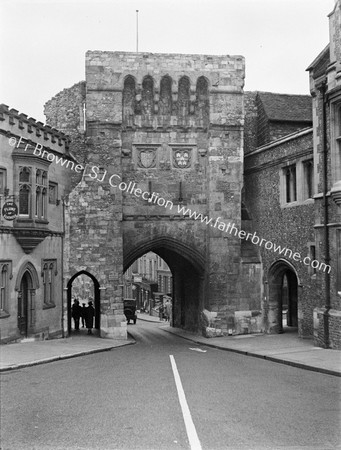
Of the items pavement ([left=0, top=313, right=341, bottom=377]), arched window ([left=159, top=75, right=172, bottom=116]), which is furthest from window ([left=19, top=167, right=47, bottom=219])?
arched window ([left=159, top=75, right=172, bottom=116])

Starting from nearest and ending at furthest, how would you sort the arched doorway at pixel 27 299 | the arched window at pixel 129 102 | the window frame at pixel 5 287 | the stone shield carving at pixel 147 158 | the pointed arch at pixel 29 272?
the window frame at pixel 5 287 → the pointed arch at pixel 29 272 → the arched doorway at pixel 27 299 → the arched window at pixel 129 102 → the stone shield carving at pixel 147 158

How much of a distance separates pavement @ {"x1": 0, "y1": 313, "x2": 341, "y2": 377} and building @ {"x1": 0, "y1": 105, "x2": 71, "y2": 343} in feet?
3.05

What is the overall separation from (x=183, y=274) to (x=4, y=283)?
12.6 meters

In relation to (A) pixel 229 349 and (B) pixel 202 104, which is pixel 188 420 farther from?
(B) pixel 202 104

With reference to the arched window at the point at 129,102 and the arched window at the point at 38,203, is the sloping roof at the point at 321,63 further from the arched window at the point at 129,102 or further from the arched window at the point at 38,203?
the arched window at the point at 38,203

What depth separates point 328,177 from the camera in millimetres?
18094

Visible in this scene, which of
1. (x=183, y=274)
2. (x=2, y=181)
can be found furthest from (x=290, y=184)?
(x=2, y=181)

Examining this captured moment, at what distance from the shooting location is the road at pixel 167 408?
7.49 meters

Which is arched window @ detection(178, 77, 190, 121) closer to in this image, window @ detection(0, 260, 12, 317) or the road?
window @ detection(0, 260, 12, 317)

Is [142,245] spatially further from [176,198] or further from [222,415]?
[222,415]

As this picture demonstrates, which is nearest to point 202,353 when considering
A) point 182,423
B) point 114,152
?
point 114,152

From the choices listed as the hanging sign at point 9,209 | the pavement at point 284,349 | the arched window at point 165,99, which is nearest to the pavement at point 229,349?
the pavement at point 284,349

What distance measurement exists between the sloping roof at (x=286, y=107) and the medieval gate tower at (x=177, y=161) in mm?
2922

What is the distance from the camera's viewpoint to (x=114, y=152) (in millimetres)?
24250
